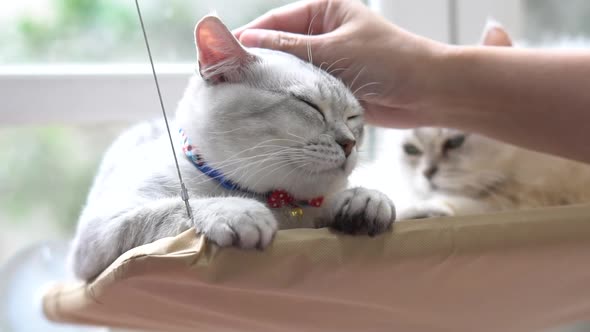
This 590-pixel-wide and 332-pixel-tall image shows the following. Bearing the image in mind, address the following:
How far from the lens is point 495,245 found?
803 millimetres

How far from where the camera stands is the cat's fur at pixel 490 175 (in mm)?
1377

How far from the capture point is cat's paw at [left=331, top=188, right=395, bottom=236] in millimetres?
794

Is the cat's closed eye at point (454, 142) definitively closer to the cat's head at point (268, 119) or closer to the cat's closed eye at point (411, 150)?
the cat's closed eye at point (411, 150)

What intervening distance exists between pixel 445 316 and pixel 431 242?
29 centimetres

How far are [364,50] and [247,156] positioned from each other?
32 centimetres

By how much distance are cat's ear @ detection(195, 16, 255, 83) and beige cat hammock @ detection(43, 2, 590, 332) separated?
345 millimetres

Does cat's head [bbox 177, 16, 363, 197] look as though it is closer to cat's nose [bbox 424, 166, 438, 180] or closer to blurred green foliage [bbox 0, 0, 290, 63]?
cat's nose [bbox 424, 166, 438, 180]

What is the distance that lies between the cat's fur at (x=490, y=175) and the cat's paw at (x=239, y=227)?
710 millimetres

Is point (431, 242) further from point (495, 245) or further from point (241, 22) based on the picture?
point (241, 22)

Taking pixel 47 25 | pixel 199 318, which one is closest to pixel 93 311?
pixel 199 318

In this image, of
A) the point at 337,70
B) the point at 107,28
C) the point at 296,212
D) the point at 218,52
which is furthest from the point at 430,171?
the point at 107,28

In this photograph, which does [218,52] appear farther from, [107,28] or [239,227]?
[107,28]

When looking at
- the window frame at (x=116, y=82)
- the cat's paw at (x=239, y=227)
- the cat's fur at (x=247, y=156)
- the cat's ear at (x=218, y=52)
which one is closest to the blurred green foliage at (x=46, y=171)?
the window frame at (x=116, y=82)

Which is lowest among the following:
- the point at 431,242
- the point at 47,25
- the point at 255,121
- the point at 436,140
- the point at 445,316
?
the point at 445,316
